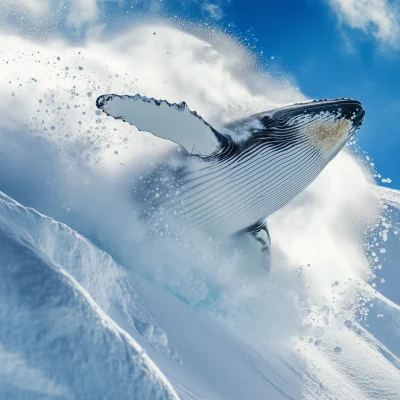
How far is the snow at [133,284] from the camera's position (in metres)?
2.59

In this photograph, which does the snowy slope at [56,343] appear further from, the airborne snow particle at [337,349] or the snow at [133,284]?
the airborne snow particle at [337,349]

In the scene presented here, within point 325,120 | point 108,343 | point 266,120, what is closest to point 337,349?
point 325,120

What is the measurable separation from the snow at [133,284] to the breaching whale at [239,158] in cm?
73

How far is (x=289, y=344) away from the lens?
33.7 ft

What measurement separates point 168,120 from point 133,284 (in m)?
3.91

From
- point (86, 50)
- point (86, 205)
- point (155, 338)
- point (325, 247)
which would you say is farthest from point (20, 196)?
point (325, 247)

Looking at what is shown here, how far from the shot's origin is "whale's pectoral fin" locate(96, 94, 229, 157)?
8773 millimetres

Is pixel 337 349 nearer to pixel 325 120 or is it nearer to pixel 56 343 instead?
pixel 325 120

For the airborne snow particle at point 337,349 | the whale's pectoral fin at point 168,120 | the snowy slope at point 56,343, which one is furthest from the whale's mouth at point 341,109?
the snowy slope at point 56,343

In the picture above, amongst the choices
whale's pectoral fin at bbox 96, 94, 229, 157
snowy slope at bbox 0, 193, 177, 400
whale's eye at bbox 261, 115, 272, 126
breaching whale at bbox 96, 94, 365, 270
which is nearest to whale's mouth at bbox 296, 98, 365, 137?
→ breaching whale at bbox 96, 94, 365, 270

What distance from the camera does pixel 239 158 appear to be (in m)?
10.2

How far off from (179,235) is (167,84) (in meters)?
9.13

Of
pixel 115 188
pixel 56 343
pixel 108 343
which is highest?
pixel 115 188

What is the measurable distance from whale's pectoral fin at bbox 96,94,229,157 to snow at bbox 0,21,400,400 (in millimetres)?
1135
